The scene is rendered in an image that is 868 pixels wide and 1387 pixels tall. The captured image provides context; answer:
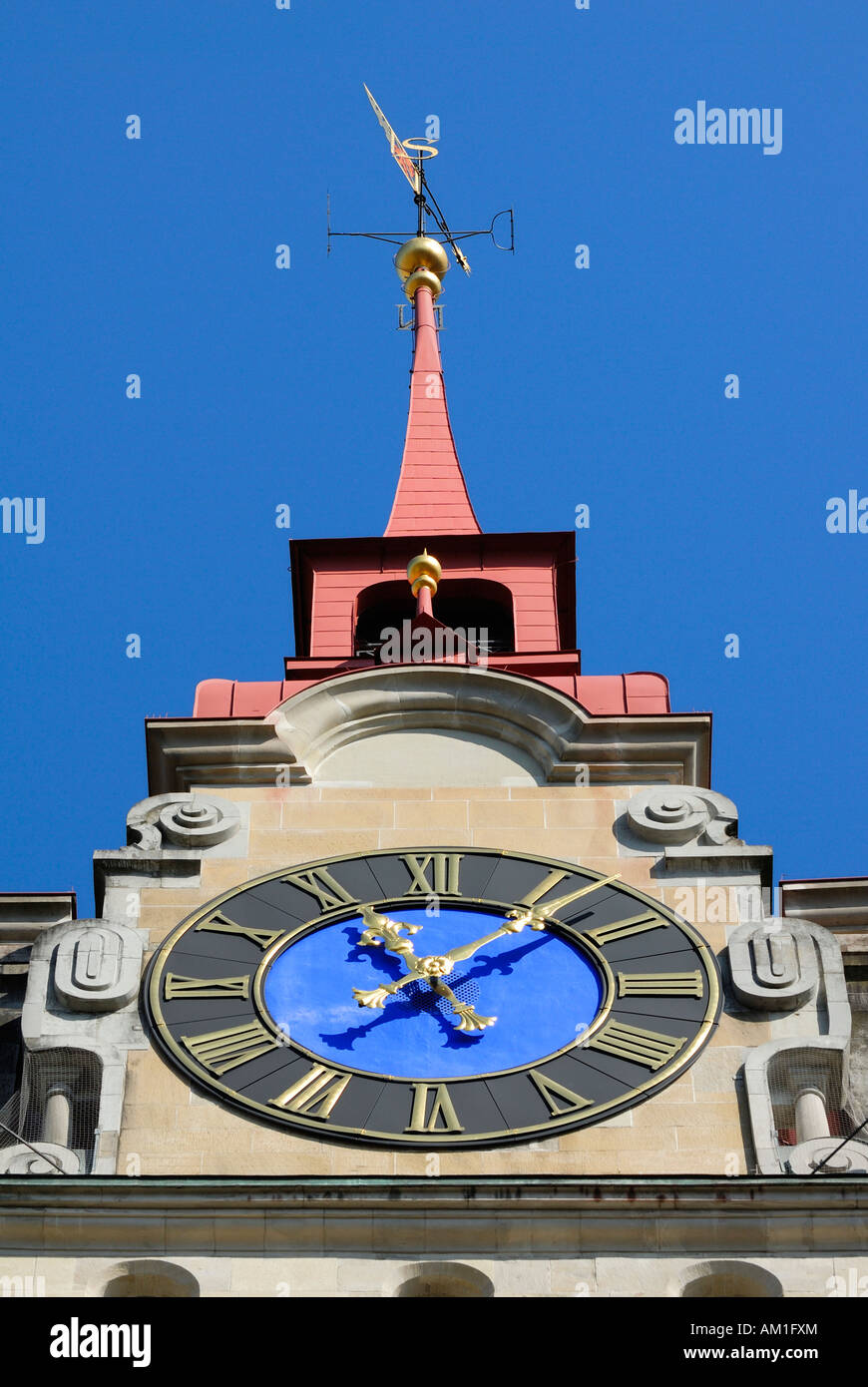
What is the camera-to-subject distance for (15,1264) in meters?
19.5

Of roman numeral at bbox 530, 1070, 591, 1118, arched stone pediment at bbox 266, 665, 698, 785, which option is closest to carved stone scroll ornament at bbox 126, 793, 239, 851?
arched stone pediment at bbox 266, 665, 698, 785

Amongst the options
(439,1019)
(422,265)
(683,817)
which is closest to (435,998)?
(439,1019)

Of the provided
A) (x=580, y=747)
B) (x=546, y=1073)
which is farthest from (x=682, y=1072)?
(x=580, y=747)

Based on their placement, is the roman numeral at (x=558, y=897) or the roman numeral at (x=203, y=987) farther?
the roman numeral at (x=558, y=897)

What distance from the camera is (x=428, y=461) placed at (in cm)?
3478

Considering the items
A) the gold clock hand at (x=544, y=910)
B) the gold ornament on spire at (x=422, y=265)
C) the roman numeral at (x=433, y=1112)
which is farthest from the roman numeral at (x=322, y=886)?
the gold ornament on spire at (x=422, y=265)

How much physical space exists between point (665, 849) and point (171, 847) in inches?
123

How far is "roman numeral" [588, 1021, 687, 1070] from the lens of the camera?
2166 cm

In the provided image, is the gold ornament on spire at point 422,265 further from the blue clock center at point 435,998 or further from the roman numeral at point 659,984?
the roman numeral at point 659,984

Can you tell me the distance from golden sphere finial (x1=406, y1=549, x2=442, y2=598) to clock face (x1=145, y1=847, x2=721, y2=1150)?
6.72m

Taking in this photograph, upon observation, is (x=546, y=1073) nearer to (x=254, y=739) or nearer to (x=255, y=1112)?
(x=255, y=1112)

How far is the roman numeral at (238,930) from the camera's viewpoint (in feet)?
75.0

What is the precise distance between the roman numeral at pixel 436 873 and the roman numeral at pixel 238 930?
1002 mm
